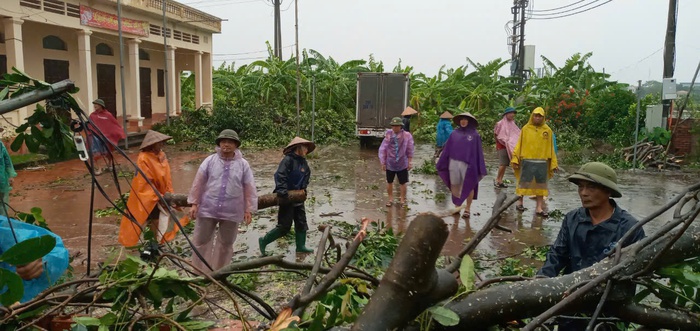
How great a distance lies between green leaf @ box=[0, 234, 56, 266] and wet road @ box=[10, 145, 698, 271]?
15.8 feet

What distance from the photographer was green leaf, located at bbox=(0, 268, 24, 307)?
1651 mm

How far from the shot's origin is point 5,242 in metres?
2.36

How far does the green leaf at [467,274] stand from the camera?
1858 millimetres

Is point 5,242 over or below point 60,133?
below

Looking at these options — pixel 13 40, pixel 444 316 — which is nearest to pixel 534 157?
pixel 444 316

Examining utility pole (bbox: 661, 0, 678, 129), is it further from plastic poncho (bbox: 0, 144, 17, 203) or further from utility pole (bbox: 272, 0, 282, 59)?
utility pole (bbox: 272, 0, 282, 59)

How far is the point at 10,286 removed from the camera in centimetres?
167

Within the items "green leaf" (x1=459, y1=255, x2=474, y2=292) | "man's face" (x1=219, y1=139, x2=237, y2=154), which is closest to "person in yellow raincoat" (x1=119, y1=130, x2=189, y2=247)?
"man's face" (x1=219, y1=139, x2=237, y2=154)

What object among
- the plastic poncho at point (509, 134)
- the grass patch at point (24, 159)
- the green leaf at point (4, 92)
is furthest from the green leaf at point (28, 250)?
the grass patch at point (24, 159)

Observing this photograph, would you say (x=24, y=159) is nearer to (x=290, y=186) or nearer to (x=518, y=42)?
(x=290, y=186)

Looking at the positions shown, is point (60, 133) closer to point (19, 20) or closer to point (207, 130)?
point (19, 20)

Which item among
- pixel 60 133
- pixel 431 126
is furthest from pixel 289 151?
pixel 431 126

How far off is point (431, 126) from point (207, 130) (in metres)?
9.14

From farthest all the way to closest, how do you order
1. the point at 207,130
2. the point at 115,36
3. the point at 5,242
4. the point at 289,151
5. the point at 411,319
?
1. the point at 207,130
2. the point at 115,36
3. the point at 289,151
4. the point at 5,242
5. the point at 411,319
